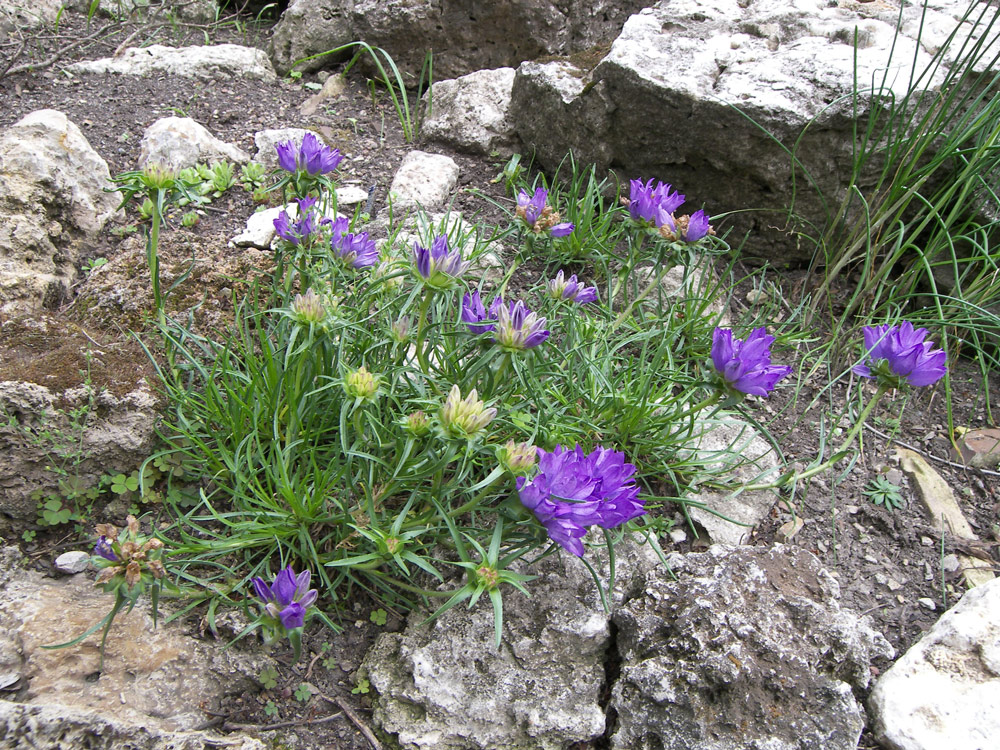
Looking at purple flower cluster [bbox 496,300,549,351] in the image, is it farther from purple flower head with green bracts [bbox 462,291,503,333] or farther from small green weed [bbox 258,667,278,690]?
small green weed [bbox 258,667,278,690]

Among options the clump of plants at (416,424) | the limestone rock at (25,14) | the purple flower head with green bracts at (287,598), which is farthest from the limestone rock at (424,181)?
the limestone rock at (25,14)

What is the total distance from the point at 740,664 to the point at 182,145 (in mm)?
3295

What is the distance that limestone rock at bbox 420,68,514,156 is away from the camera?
405cm

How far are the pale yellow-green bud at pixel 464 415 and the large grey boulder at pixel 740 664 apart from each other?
0.78 m

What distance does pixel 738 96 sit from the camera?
3299mm

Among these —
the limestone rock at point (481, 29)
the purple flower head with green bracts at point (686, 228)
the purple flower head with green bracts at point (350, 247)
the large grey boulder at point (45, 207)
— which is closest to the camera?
the purple flower head with green bracts at point (350, 247)

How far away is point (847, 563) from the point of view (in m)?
2.64

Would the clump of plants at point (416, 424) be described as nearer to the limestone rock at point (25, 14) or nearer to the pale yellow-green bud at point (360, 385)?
the pale yellow-green bud at point (360, 385)

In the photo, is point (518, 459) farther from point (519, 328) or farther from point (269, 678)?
point (269, 678)

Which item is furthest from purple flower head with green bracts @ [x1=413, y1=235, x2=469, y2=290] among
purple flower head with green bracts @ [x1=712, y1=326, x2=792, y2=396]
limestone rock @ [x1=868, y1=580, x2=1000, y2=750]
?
limestone rock @ [x1=868, y1=580, x2=1000, y2=750]

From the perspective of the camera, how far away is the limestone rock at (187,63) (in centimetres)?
430

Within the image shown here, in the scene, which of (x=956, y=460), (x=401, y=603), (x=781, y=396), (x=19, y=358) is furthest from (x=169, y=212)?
(x=956, y=460)

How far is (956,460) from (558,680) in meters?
2.03

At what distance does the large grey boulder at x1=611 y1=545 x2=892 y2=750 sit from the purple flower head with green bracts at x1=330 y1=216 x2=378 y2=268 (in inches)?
53.1
